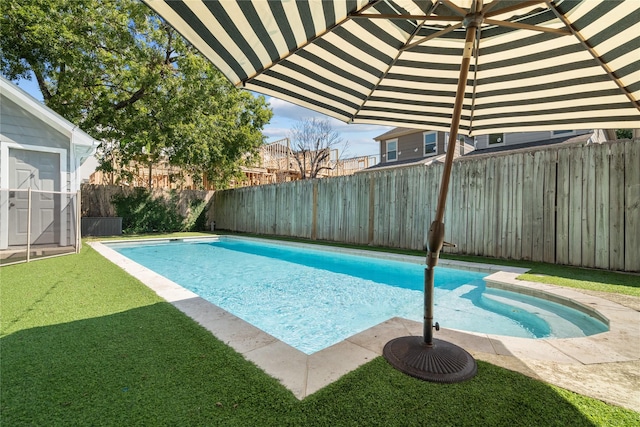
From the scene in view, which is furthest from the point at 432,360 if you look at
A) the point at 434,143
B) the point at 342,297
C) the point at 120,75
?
the point at 434,143

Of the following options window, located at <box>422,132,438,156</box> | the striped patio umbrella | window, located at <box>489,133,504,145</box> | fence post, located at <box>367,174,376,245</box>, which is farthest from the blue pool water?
window, located at <box>489,133,504,145</box>

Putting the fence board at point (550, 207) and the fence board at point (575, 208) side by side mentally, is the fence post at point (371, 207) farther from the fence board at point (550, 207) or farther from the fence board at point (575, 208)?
the fence board at point (575, 208)

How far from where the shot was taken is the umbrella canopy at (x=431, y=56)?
1701 mm

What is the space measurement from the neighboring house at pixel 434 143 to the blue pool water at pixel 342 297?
33.5ft

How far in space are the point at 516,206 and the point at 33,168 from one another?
10850 millimetres

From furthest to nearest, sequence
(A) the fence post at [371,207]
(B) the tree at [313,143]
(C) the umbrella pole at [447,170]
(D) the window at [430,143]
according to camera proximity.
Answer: (B) the tree at [313,143] → (D) the window at [430,143] → (A) the fence post at [371,207] → (C) the umbrella pole at [447,170]

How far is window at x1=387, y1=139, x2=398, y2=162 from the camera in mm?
17312

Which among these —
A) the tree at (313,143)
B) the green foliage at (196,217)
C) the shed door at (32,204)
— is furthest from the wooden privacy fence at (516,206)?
the tree at (313,143)

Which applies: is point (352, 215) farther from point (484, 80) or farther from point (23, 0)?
point (23, 0)

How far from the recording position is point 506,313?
3775mm

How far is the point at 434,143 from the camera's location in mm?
15609

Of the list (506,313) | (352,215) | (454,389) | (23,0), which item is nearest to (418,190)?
(352,215)

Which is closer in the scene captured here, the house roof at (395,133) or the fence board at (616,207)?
the fence board at (616,207)

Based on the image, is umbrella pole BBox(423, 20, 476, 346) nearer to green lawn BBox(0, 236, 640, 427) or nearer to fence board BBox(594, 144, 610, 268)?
green lawn BBox(0, 236, 640, 427)
